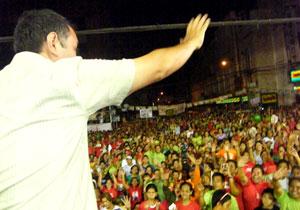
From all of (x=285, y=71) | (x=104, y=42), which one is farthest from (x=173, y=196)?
(x=104, y=42)

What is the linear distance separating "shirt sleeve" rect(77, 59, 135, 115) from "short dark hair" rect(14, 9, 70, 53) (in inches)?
9.3

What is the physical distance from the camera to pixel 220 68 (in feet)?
124

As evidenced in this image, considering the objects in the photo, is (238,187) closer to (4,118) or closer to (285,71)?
(4,118)

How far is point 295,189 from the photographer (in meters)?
4.44

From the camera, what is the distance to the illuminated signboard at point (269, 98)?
23.0 meters

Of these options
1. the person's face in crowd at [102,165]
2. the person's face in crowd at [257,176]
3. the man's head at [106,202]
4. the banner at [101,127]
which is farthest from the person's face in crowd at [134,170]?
the banner at [101,127]

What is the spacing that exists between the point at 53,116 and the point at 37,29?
0.39 m

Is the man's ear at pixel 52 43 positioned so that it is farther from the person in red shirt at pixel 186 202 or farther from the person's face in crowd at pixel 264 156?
the person's face in crowd at pixel 264 156

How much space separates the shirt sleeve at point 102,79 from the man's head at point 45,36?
0.18 m

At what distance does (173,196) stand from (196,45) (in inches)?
226

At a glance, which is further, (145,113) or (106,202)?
(145,113)

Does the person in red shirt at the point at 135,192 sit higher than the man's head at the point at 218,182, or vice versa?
the man's head at the point at 218,182

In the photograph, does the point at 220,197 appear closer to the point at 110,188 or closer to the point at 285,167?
the point at 285,167

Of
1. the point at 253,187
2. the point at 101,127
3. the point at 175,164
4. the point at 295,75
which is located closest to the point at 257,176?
the point at 253,187
